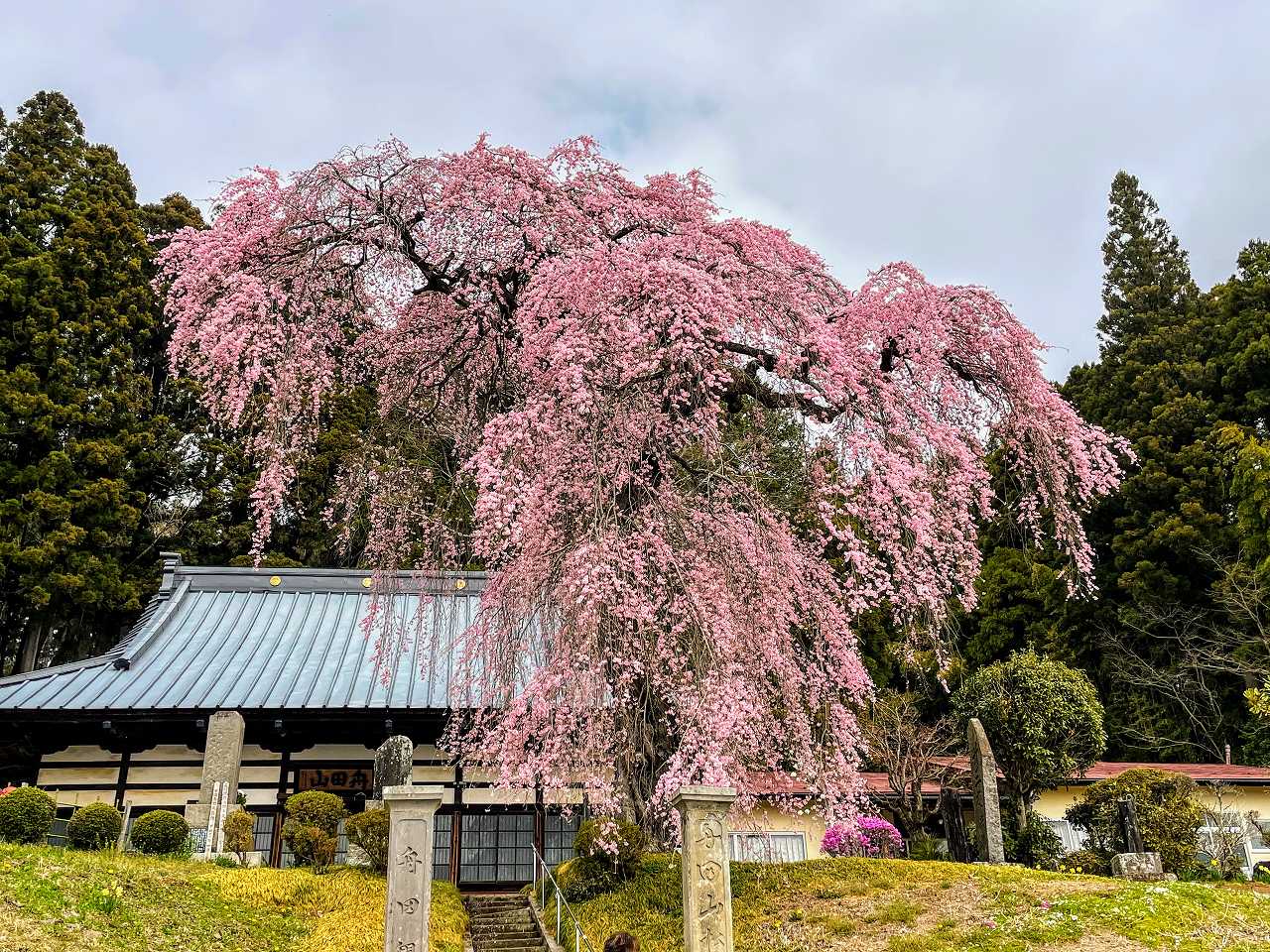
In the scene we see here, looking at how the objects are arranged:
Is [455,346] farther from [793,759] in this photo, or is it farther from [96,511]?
[96,511]

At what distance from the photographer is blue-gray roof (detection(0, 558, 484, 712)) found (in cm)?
1378

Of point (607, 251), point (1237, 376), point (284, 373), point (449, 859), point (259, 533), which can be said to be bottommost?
point (449, 859)

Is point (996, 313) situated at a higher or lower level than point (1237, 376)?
lower

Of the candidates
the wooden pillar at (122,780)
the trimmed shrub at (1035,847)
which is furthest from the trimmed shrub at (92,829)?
the trimmed shrub at (1035,847)

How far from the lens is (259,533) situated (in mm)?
10031

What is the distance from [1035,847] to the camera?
13.9 m

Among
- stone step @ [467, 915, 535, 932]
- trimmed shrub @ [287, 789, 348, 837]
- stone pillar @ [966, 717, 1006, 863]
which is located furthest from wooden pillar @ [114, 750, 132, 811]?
stone pillar @ [966, 717, 1006, 863]

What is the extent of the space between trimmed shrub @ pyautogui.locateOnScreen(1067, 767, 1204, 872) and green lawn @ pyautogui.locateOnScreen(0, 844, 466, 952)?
8817mm

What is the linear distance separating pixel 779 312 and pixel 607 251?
1.85m

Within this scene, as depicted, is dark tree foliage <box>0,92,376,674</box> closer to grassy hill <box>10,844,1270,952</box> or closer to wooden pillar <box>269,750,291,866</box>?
wooden pillar <box>269,750,291,866</box>

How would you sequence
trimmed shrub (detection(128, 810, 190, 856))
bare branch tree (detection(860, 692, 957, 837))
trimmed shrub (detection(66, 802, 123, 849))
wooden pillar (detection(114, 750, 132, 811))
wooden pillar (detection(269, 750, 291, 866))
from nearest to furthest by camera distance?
1. trimmed shrub (detection(66, 802, 123, 849))
2. trimmed shrub (detection(128, 810, 190, 856))
3. wooden pillar (detection(114, 750, 132, 811))
4. wooden pillar (detection(269, 750, 291, 866))
5. bare branch tree (detection(860, 692, 957, 837))

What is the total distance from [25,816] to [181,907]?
8.22ft

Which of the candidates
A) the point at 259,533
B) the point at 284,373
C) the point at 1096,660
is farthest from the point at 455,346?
the point at 1096,660

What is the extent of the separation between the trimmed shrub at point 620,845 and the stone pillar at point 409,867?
244 cm
